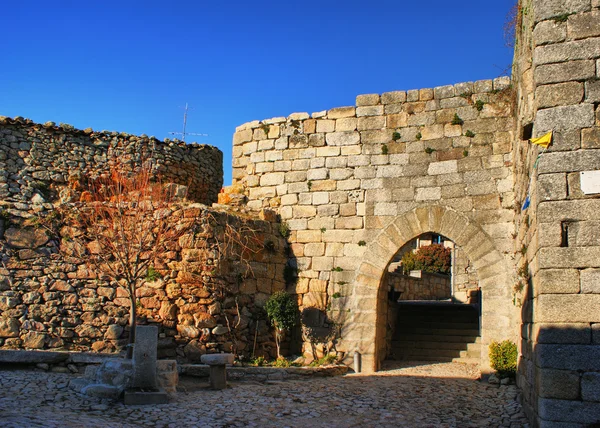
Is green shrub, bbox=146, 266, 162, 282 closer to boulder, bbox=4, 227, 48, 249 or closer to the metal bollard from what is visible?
boulder, bbox=4, 227, 48, 249

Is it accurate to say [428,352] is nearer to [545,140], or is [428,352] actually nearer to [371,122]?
[371,122]

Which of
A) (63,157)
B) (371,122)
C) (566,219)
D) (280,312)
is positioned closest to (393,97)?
(371,122)

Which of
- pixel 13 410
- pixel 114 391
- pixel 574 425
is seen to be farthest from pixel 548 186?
pixel 13 410

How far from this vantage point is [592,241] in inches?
226

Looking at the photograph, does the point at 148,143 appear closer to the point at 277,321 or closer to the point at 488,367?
the point at 277,321

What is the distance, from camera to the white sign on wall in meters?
5.80

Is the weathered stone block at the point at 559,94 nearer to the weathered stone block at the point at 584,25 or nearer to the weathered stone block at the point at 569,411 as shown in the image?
the weathered stone block at the point at 584,25

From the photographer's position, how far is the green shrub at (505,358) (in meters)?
9.42

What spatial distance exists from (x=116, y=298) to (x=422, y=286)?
13.1 m

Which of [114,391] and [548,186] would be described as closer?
[548,186]

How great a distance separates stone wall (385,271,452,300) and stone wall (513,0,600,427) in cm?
1210

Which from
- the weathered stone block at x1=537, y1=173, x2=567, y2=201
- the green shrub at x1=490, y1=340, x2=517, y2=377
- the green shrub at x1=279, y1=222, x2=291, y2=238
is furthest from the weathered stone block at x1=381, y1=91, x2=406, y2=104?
the weathered stone block at x1=537, y1=173, x2=567, y2=201

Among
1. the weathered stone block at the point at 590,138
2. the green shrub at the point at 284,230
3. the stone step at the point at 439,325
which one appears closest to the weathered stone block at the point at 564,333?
the weathered stone block at the point at 590,138

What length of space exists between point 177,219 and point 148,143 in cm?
770
